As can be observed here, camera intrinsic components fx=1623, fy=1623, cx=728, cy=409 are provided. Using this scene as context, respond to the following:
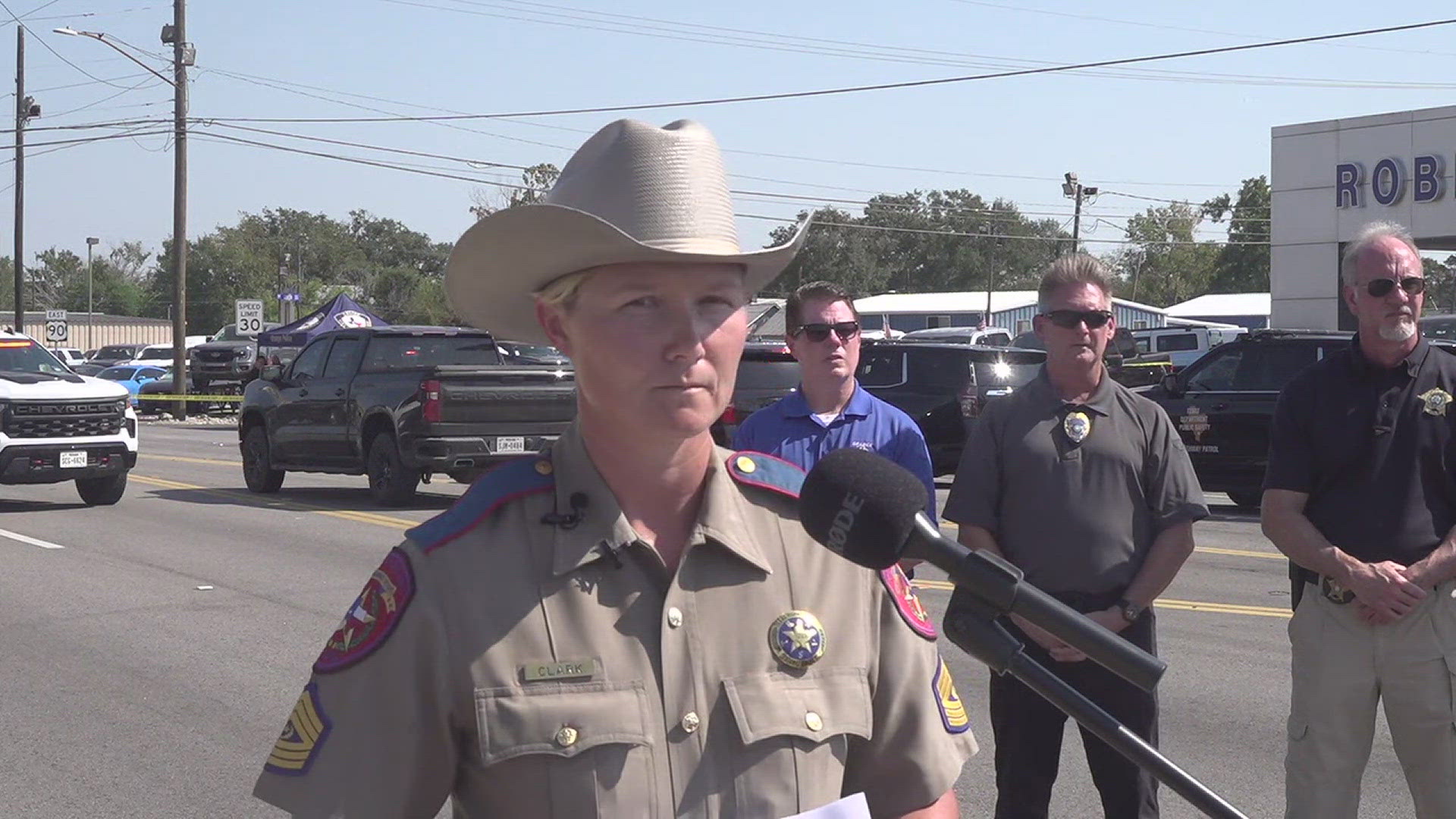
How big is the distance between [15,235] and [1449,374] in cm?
5012

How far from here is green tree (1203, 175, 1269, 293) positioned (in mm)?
108750

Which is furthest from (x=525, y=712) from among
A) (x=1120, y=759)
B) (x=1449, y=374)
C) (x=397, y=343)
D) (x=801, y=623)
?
(x=397, y=343)

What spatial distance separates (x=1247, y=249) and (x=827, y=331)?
109m

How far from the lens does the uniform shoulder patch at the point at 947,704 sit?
233 centimetres

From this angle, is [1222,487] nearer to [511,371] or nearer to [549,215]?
[511,371]

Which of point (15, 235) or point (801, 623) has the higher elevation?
point (15, 235)

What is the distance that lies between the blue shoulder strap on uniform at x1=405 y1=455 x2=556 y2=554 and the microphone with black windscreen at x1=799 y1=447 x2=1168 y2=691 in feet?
1.36

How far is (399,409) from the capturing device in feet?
54.0

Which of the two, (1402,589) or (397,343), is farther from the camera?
(397,343)

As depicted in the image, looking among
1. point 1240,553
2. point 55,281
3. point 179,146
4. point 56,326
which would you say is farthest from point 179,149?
point 55,281

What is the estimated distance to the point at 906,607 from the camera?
2324mm

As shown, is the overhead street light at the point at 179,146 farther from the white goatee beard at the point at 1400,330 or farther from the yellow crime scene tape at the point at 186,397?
the white goatee beard at the point at 1400,330

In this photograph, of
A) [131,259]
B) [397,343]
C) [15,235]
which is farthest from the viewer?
[131,259]

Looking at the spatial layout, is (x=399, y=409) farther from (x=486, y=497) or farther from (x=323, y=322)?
(x=323, y=322)
